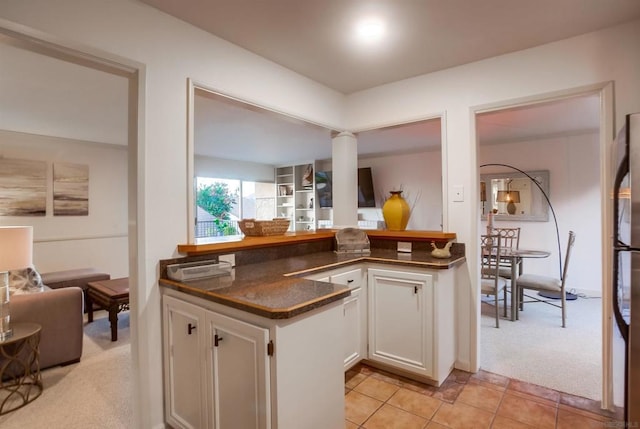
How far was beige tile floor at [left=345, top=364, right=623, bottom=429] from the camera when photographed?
76.1 inches

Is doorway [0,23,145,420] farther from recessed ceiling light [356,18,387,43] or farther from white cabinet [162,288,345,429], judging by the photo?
recessed ceiling light [356,18,387,43]

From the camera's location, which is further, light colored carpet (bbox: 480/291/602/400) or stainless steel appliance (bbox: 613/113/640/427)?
light colored carpet (bbox: 480/291/602/400)

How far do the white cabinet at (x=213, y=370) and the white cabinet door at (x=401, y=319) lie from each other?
1320mm

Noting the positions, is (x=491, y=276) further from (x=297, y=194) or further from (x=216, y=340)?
(x=297, y=194)

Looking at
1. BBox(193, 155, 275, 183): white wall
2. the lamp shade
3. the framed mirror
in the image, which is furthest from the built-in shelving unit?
the lamp shade

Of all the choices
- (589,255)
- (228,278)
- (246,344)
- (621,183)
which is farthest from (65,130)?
(589,255)

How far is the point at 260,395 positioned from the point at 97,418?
59.9 inches

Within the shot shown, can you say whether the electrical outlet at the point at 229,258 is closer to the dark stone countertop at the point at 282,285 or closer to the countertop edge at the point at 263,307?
the dark stone countertop at the point at 282,285

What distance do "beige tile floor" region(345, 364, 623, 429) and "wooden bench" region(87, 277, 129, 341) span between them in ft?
7.80

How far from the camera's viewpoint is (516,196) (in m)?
5.29

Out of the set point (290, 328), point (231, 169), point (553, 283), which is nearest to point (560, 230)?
point (553, 283)

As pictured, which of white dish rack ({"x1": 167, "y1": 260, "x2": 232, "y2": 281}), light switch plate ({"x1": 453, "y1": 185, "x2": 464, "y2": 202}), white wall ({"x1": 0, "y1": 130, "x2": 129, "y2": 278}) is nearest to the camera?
white dish rack ({"x1": 167, "y1": 260, "x2": 232, "y2": 281})

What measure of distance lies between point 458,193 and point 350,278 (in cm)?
111

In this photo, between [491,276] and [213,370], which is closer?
[213,370]
